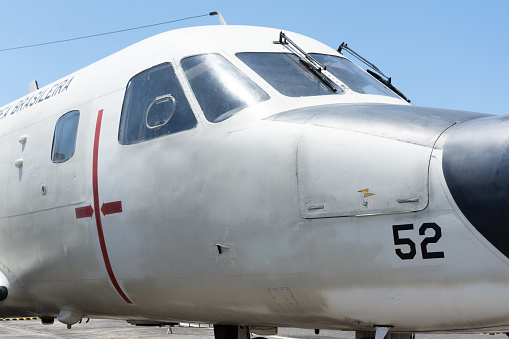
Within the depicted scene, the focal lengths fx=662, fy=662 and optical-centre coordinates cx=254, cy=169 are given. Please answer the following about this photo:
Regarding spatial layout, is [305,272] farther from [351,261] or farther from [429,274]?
[429,274]

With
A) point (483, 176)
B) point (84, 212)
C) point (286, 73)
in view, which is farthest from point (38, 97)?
point (483, 176)

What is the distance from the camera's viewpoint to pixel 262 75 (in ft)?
18.2

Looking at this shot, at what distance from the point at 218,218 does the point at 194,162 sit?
543 mm

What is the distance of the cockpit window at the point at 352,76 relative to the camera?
589cm

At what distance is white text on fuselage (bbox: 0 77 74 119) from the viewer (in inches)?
301

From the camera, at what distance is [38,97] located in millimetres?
8070

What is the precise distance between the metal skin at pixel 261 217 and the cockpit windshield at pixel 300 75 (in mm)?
125

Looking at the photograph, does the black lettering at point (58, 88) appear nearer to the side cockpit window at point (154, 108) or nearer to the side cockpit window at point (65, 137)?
the side cockpit window at point (65, 137)

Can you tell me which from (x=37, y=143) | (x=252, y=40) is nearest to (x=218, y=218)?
(x=252, y=40)

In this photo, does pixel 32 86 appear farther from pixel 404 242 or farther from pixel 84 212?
pixel 404 242

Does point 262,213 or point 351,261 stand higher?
point 262,213

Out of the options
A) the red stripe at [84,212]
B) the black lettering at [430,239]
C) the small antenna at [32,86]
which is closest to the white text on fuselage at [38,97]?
the small antenna at [32,86]

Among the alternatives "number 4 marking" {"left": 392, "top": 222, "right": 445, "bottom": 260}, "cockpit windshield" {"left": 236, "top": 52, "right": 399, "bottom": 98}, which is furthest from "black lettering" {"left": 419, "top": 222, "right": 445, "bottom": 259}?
"cockpit windshield" {"left": 236, "top": 52, "right": 399, "bottom": 98}

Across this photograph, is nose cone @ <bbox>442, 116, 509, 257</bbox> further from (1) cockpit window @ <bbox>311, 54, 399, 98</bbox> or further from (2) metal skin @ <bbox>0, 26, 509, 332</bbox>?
(1) cockpit window @ <bbox>311, 54, 399, 98</bbox>
